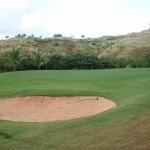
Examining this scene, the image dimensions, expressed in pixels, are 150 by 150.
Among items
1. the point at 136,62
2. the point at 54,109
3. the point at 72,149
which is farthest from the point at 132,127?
the point at 136,62

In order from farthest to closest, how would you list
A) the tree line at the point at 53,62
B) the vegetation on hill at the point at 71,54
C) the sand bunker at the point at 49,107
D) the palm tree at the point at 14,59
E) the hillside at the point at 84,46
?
the hillside at the point at 84,46 → the vegetation on hill at the point at 71,54 → the tree line at the point at 53,62 → the palm tree at the point at 14,59 → the sand bunker at the point at 49,107

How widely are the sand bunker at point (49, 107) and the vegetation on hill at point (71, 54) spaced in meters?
36.6

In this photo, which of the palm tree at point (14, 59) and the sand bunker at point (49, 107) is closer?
the sand bunker at point (49, 107)

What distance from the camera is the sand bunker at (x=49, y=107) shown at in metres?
15.8

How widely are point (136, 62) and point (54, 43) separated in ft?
111

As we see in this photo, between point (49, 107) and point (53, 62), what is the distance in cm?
4077

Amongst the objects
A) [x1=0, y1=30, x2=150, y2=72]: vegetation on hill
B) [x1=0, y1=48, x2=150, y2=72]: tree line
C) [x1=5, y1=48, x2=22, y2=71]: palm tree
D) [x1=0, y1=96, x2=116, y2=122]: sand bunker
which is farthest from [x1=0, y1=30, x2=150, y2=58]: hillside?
[x1=0, y1=96, x2=116, y2=122]: sand bunker

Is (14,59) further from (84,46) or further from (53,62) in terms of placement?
(84,46)

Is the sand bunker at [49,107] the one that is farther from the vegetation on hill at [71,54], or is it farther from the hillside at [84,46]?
the hillside at [84,46]

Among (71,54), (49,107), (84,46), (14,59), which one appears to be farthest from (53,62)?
(49,107)

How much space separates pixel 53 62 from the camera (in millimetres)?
58656

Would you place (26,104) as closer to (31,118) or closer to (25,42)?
(31,118)

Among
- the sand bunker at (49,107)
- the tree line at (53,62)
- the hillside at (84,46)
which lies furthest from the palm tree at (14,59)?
the sand bunker at (49,107)

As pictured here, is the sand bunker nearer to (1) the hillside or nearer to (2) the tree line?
(2) the tree line
